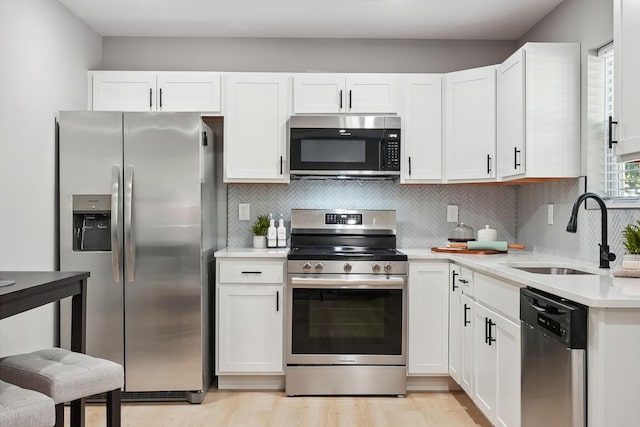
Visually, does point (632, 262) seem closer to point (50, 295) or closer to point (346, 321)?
point (346, 321)

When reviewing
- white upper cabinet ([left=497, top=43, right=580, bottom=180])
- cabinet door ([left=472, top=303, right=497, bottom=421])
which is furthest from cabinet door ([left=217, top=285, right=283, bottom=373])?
white upper cabinet ([left=497, top=43, right=580, bottom=180])

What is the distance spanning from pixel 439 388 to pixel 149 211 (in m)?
2.23

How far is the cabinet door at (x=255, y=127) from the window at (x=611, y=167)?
198 centimetres

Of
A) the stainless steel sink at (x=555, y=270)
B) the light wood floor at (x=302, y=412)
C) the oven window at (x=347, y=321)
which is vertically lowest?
the light wood floor at (x=302, y=412)

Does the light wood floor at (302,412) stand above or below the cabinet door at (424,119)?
below

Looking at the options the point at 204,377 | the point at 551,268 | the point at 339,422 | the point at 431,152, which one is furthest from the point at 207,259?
the point at 551,268

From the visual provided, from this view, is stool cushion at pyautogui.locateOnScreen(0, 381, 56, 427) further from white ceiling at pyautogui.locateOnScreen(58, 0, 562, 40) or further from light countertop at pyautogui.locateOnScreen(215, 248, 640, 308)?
white ceiling at pyautogui.locateOnScreen(58, 0, 562, 40)

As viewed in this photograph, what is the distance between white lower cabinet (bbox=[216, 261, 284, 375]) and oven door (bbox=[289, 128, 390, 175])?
0.72m

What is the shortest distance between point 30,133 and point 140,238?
2.79 ft

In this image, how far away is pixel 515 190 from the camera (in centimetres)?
418

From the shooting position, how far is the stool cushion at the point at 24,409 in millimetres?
1699

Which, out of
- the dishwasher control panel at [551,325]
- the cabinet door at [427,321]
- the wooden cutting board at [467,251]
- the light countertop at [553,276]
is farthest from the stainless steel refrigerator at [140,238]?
the dishwasher control panel at [551,325]

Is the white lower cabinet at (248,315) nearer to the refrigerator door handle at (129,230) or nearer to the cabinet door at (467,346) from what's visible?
the refrigerator door handle at (129,230)

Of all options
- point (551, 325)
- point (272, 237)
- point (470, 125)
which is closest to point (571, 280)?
point (551, 325)
